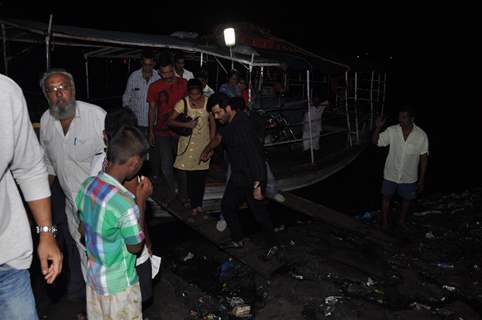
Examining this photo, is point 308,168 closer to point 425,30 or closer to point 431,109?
point 431,109

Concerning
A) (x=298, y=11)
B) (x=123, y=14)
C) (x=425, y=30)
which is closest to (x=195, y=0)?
(x=123, y=14)

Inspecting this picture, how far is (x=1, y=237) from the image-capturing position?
5.54ft

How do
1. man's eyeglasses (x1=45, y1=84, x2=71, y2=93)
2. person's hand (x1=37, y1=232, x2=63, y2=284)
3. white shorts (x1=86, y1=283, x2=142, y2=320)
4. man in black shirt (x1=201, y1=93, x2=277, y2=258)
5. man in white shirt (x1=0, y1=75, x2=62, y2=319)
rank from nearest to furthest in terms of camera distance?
man in white shirt (x1=0, y1=75, x2=62, y2=319)
person's hand (x1=37, y1=232, x2=63, y2=284)
white shorts (x1=86, y1=283, x2=142, y2=320)
man's eyeglasses (x1=45, y1=84, x2=71, y2=93)
man in black shirt (x1=201, y1=93, x2=277, y2=258)

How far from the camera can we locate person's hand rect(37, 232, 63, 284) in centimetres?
187

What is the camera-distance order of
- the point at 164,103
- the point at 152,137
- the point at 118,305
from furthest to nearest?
1. the point at 152,137
2. the point at 164,103
3. the point at 118,305

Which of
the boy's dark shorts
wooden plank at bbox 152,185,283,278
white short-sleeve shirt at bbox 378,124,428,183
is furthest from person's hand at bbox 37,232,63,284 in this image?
the boy's dark shorts

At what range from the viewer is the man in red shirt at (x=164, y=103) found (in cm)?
564

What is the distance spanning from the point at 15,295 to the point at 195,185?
163 inches

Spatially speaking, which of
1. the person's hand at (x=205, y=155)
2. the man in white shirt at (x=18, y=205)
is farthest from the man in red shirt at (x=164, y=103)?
the man in white shirt at (x=18, y=205)

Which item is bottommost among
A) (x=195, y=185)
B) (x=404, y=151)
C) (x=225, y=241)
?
(x=225, y=241)

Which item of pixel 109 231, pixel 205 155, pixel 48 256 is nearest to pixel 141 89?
pixel 205 155

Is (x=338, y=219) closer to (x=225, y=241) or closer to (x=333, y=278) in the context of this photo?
(x=333, y=278)

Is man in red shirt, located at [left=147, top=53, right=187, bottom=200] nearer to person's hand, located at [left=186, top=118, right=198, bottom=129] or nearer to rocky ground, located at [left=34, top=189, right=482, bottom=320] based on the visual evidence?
person's hand, located at [left=186, top=118, right=198, bottom=129]

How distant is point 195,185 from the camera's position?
19.3 ft
